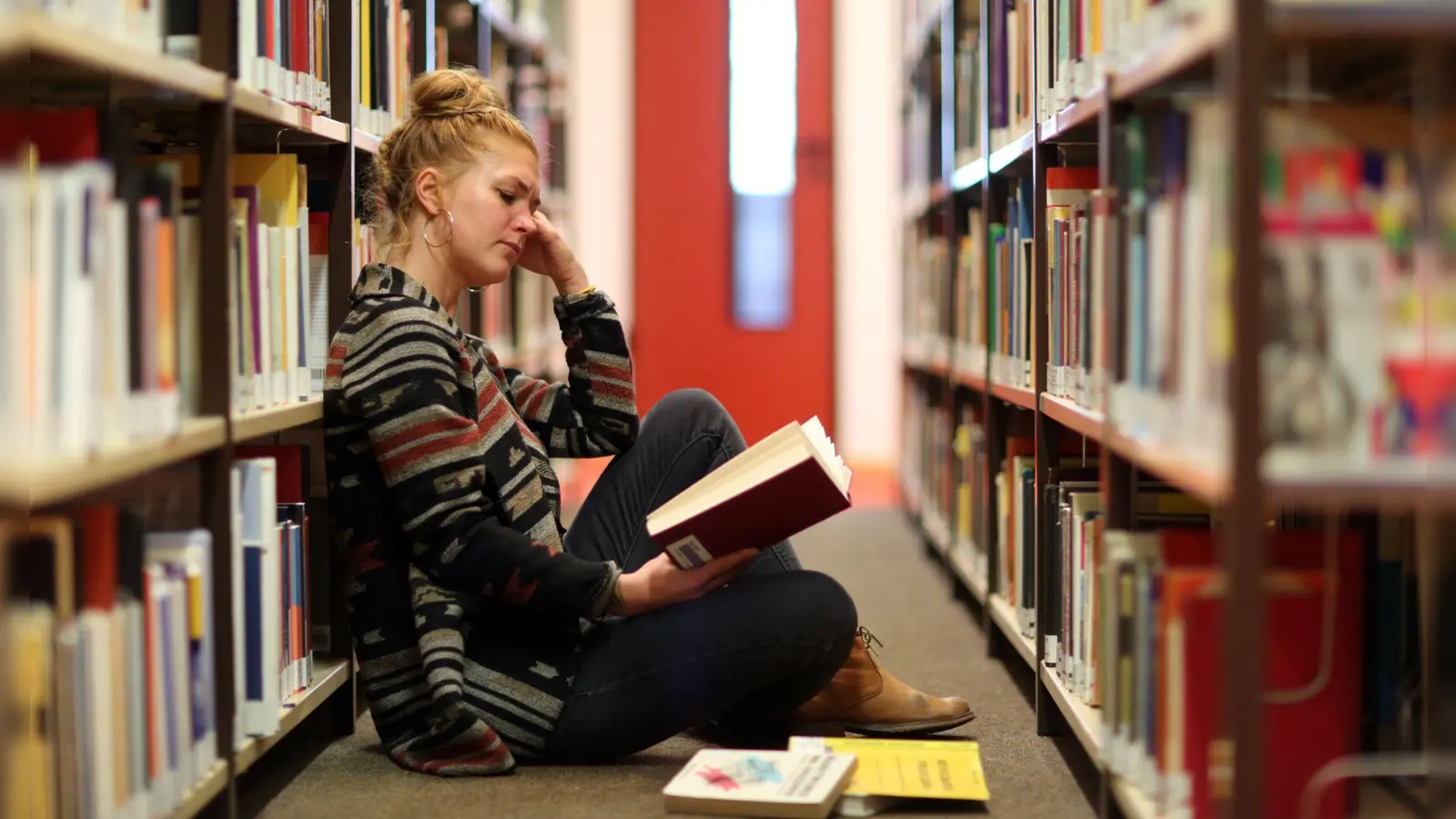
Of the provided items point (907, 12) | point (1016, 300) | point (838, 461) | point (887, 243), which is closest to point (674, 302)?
point (887, 243)

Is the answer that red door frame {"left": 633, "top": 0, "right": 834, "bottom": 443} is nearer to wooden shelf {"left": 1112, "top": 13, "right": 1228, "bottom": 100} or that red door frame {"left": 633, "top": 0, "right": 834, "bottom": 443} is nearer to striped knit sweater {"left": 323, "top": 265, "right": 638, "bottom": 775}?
striped knit sweater {"left": 323, "top": 265, "right": 638, "bottom": 775}

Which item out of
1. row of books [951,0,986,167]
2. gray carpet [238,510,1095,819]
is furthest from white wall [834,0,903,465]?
gray carpet [238,510,1095,819]

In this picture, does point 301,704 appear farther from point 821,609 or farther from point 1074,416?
point 1074,416

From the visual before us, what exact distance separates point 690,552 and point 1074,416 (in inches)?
20.3

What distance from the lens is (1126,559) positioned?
149cm

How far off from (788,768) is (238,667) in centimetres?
65

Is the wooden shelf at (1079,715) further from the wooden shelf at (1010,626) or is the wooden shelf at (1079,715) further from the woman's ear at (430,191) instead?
the woman's ear at (430,191)

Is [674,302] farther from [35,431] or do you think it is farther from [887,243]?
[35,431]

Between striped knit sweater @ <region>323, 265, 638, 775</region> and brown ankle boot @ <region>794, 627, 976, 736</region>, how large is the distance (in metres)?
0.40

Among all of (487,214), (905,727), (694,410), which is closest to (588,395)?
(694,410)

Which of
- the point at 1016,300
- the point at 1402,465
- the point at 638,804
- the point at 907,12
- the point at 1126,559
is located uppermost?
the point at 907,12

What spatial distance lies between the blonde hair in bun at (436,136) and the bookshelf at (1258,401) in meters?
0.77

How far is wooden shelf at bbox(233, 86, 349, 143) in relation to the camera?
62.8 inches

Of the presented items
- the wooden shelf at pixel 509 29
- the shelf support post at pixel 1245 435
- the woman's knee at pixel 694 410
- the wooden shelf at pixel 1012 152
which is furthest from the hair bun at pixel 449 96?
the wooden shelf at pixel 509 29
